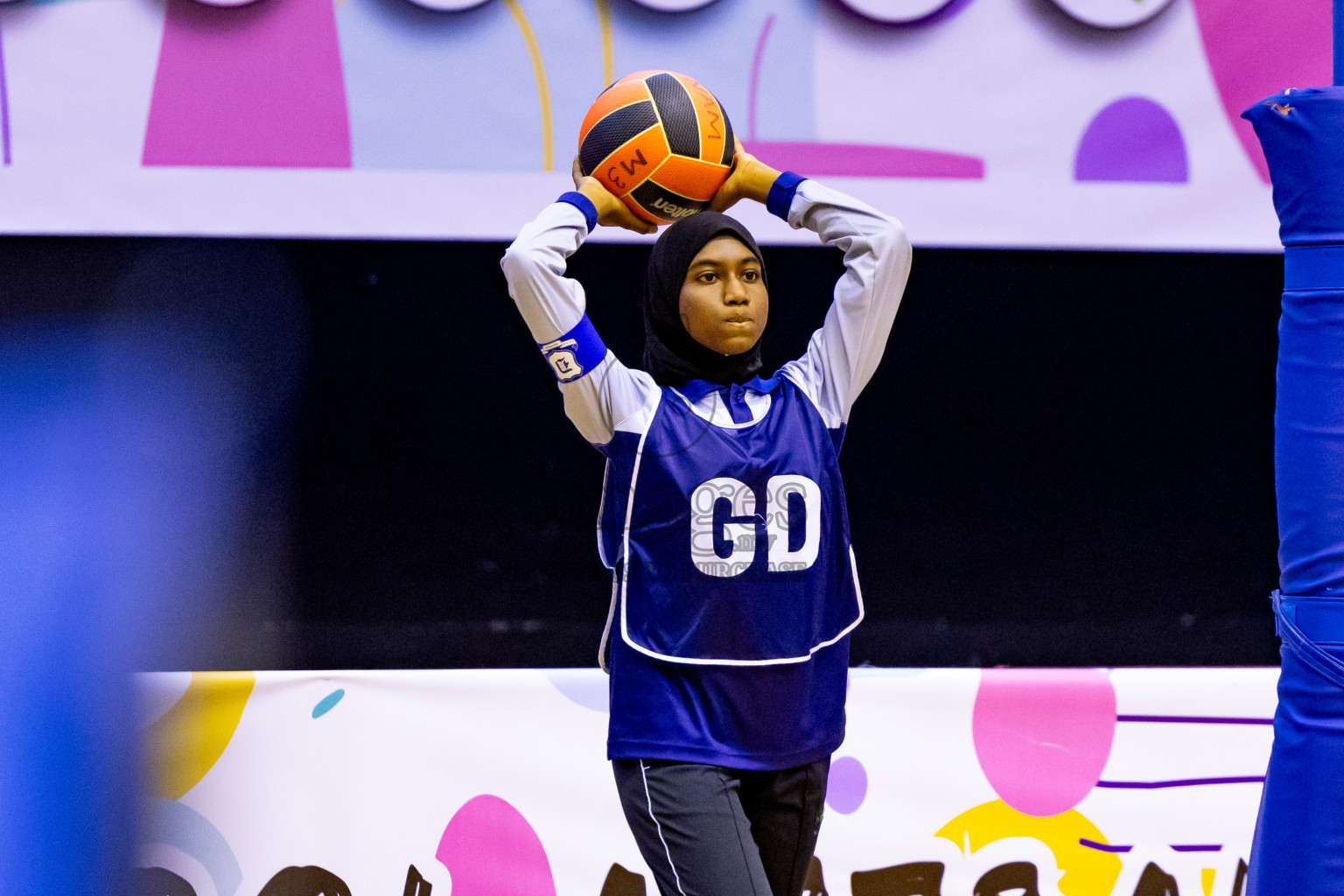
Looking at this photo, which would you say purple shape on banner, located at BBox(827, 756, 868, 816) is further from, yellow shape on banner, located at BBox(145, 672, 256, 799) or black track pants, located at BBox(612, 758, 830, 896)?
yellow shape on banner, located at BBox(145, 672, 256, 799)

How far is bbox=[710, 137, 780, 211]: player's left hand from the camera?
2.23 meters

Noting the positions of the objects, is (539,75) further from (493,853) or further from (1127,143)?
(493,853)

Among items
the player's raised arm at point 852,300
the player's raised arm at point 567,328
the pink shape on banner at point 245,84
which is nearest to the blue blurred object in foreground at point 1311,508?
the player's raised arm at point 852,300

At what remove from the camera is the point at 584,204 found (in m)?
2.09

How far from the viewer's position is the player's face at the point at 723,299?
204 centimetres

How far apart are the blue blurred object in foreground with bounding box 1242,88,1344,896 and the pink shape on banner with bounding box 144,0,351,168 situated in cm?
228

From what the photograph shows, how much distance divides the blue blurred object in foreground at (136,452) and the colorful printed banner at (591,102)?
28 centimetres

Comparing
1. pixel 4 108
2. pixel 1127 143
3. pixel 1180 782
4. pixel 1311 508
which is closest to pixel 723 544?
pixel 1311 508

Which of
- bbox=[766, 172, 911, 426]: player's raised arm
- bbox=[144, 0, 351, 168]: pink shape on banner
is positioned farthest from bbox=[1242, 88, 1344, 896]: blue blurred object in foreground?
bbox=[144, 0, 351, 168]: pink shape on banner

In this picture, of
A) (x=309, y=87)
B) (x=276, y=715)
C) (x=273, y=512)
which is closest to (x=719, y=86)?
(x=309, y=87)

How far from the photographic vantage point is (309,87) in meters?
3.21

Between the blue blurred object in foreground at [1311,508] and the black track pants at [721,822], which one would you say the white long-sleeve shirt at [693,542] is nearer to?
the black track pants at [721,822]

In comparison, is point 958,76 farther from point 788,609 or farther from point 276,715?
point 276,715

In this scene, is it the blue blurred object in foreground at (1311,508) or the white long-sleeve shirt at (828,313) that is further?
the white long-sleeve shirt at (828,313)
